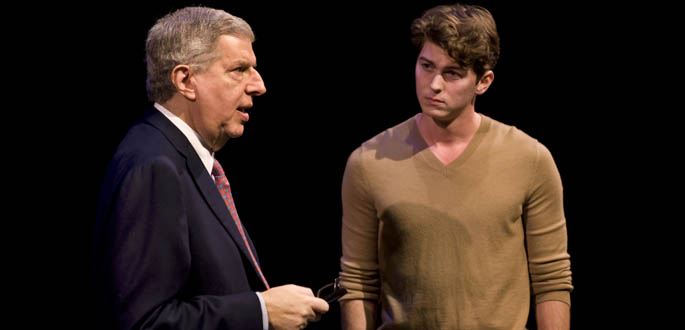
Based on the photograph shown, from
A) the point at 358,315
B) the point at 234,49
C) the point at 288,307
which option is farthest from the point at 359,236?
the point at 234,49

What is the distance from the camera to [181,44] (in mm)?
2191

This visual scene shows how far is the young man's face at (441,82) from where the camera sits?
2.70 metres

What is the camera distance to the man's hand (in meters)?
2.09

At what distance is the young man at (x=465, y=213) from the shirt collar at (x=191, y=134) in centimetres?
76

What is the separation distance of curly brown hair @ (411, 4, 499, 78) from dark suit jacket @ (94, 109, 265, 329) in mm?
969

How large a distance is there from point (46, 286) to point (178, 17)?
1.49 meters

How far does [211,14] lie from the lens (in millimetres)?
2252

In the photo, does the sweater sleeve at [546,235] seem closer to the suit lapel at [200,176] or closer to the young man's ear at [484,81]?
the young man's ear at [484,81]

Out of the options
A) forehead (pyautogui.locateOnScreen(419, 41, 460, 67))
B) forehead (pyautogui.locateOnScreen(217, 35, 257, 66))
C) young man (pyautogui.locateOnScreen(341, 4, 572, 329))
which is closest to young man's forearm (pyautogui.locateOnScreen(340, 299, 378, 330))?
young man (pyautogui.locateOnScreen(341, 4, 572, 329))

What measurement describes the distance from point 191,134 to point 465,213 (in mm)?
1020

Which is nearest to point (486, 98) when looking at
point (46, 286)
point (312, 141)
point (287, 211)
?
point (312, 141)

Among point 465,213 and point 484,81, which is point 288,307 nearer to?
point 465,213

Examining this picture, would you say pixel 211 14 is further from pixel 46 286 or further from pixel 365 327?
pixel 46 286

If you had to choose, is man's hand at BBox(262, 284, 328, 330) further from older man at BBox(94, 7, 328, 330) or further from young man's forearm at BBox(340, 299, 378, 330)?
young man's forearm at BBox(340, 299, 378, 330)
